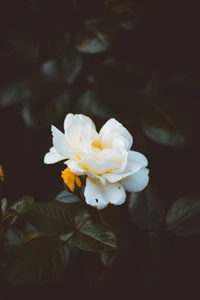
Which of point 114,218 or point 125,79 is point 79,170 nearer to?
point 114,218

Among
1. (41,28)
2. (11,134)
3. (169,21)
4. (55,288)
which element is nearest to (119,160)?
(55,288)

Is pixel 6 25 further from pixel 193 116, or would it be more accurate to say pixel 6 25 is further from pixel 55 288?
pixel 55 288

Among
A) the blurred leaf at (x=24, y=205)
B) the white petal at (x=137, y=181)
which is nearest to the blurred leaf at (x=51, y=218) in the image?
the blurred leaf at (x=24, y=205)

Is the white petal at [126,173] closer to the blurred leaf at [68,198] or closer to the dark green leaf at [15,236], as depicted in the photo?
the blurred leaf at [68,198]

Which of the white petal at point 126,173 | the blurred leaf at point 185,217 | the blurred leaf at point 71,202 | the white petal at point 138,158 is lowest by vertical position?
the blurred leaf at point 185,217

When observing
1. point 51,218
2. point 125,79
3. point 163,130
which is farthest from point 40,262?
point 125,79

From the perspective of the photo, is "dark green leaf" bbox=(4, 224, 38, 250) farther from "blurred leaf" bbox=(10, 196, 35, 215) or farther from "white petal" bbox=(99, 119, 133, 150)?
"white petal" bbox=(99, 119, 133, 150)

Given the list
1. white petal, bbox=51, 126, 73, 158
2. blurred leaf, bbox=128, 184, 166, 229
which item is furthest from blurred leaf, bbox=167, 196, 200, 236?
white petal, bbox=51, 126, 73, 158
